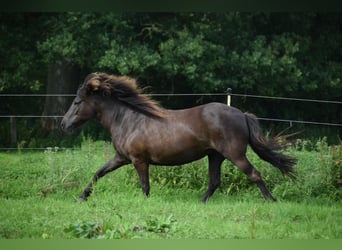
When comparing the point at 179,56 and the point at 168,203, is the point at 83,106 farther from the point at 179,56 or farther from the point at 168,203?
the point at 179,56

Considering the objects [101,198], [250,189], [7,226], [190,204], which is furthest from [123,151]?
[7,226]

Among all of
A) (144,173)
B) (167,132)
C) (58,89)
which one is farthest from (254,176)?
(58,89)

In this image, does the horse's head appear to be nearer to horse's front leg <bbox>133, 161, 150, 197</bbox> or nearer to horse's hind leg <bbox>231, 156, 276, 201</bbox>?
horse's front leg <bbox>133, 161, 150, 197</bbox>

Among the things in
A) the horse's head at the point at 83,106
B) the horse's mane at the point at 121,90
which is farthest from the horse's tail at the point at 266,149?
the horse's head at the point at 83,106

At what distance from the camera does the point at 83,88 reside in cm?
824

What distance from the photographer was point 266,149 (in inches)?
295

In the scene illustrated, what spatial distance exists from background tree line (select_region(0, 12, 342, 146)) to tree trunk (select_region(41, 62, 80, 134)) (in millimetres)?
32

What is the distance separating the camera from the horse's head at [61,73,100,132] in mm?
8227

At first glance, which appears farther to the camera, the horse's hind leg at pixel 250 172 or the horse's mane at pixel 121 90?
the horse's mane at pixel 121 90

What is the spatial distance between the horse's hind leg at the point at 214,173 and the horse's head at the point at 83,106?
194 centimetres

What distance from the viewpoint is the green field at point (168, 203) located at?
16.9 ft

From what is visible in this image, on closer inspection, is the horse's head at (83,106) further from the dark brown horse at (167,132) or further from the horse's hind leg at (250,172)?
the horse's hind leg at (250,172)

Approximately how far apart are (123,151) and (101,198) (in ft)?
2.33

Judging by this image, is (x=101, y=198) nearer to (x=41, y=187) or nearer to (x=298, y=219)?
(x=41, y=187)
